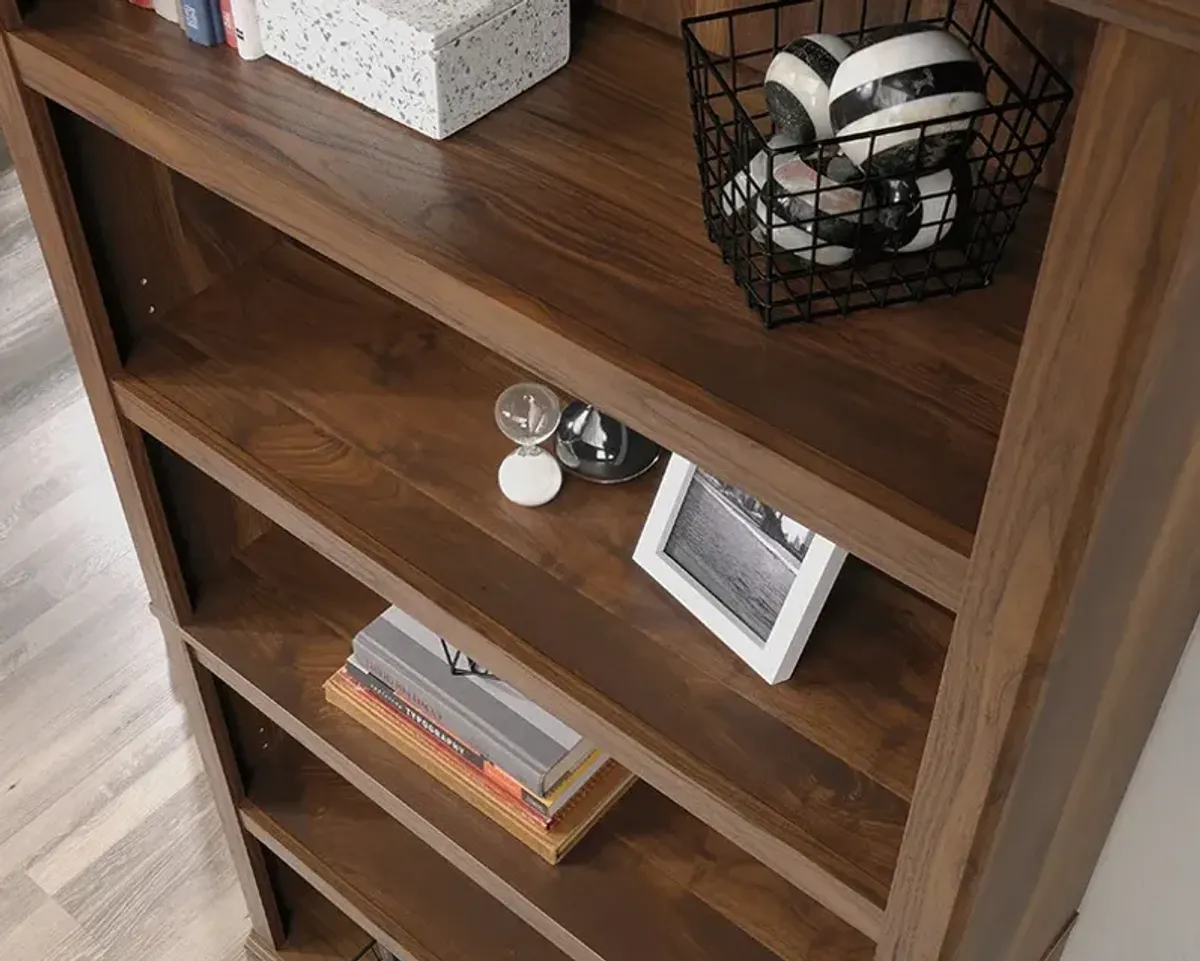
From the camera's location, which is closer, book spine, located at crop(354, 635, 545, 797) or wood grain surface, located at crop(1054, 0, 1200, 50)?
wood grain surface, located at crop(1054, 0, 1200, 50)

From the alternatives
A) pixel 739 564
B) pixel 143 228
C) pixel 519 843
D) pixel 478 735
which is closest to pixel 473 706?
pixel 478 735

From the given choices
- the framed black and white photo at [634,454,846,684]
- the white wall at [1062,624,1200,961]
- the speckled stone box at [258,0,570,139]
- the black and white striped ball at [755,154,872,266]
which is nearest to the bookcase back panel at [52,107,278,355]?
the speckled stone box at [258,0,570,139]

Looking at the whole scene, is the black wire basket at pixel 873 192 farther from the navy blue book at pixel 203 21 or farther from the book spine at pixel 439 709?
the book spine at pixel 439 709

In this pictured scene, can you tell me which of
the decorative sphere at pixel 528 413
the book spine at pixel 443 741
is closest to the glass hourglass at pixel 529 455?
the decorative sphere at pixel 528 413

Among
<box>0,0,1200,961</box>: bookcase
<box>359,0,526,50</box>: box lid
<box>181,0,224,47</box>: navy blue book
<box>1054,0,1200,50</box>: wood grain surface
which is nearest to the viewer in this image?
<box>1054,0,1200,50</box>: wood grain surface

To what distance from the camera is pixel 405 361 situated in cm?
127

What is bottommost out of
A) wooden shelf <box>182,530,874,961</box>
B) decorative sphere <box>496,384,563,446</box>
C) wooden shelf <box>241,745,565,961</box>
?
wooden shelf <box>241,745,565,961</box>

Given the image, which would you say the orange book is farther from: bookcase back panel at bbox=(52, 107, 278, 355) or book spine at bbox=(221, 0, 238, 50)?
book spine at bbox=(221, 0, 238, 50)

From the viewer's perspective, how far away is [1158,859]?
1.24 meters

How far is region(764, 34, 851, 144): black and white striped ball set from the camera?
2.66ft

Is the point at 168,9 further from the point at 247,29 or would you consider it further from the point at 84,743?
the point at 84,743

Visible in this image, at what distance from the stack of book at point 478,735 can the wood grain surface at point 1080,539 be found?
1.34 ft

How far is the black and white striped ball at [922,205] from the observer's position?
791 millimetres

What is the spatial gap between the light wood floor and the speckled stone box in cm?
122
